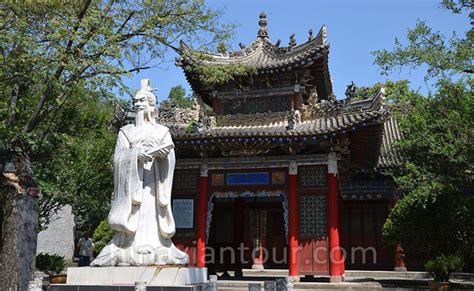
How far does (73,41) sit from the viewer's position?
953 centimetres

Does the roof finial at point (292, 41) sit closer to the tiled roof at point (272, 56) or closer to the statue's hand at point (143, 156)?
the tiled roof at point (272, 56)

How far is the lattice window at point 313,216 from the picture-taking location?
13586 mm

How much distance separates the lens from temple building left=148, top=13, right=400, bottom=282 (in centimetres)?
1348

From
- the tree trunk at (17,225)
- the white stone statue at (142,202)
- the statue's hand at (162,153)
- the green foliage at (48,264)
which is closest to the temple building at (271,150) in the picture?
the tree trunk at (17,225)

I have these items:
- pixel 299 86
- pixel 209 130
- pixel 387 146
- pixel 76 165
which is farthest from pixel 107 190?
pixel 387 146

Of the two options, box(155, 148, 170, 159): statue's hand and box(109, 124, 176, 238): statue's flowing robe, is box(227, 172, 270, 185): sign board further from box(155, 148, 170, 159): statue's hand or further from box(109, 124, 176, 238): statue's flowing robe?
box(155, 148, 170, 159): statue's hand

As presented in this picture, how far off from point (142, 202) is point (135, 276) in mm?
1063

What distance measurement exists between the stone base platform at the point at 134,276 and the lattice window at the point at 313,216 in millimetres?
7629

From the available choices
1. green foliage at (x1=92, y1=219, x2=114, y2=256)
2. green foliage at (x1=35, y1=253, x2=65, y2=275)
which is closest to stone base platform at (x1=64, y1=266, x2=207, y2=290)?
green foliage at (x1=35, y1=253, x2=65, y2=275)

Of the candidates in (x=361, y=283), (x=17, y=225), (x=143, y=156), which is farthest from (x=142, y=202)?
(x=361, y=283)

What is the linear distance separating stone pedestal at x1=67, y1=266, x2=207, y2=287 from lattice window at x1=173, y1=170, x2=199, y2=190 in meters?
8.39

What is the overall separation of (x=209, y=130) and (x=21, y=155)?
6.70 metres

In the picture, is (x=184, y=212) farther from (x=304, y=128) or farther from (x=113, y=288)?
(x=113, y=288)

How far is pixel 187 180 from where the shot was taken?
14.9 m
